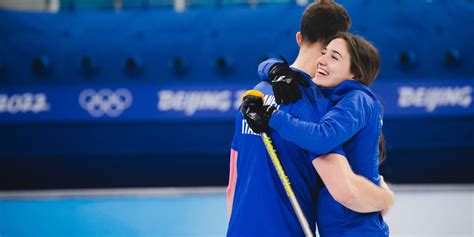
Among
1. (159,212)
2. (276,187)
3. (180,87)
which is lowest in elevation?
(159,212)

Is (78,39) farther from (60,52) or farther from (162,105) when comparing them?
(162,105)

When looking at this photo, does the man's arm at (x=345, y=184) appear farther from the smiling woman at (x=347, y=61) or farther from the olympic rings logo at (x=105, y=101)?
the olympic rings logo at (x=105, y=101)

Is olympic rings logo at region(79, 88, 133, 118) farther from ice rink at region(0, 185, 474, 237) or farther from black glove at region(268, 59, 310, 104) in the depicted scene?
black glove at region(268, 59, 310, 104)

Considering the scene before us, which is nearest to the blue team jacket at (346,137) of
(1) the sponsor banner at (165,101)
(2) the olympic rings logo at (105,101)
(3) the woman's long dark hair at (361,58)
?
(3) the woman's long dark hair at (361,58)

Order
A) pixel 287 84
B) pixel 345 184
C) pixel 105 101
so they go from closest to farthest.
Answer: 1. pixel 345 184
2. pixel 287 84
3. pixel 105 101

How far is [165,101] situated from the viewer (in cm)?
1175

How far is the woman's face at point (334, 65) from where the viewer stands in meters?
3.13

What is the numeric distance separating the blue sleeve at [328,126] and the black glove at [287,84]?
0.08 m

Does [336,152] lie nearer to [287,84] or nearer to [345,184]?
[345,184]

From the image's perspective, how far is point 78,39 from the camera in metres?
12.2

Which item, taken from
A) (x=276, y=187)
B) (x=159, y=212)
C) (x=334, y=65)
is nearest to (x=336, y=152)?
(x=276, y=187)

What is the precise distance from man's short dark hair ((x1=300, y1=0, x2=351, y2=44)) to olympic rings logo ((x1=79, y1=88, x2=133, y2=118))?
342 inches

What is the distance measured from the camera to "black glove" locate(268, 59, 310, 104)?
296 centimetres

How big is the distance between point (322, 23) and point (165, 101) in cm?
862
